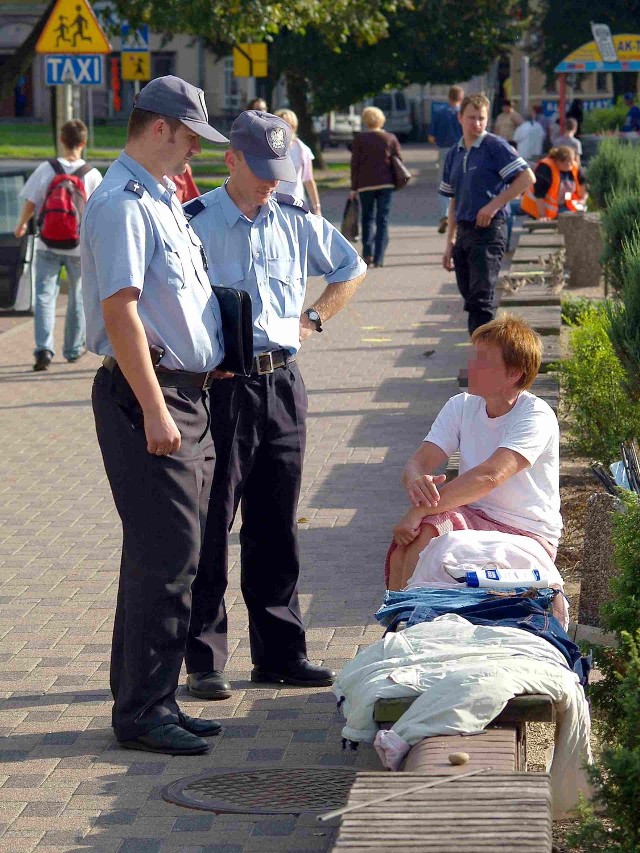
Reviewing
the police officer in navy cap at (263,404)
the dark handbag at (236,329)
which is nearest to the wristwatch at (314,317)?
the police officer in navy cap at (263,404)

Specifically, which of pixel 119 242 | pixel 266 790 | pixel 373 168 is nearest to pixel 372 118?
pixel 373 168

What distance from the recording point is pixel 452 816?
3049 millimetres

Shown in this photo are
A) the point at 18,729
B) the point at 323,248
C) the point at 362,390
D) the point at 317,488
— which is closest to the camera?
the point at 18,729

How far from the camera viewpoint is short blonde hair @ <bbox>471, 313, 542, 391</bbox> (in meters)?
4.98

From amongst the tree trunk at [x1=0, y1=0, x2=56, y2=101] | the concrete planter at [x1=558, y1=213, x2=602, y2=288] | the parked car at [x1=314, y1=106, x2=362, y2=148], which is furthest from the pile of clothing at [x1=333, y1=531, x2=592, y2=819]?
the parked car at [x1=314, y1=106, x2=362, y2=148]

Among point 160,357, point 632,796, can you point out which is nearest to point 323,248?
point 160,357

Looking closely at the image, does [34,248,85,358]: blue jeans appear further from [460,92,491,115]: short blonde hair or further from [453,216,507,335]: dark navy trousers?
[460,92,491,115]: short blonde hair

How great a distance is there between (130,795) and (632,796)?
1.58 m

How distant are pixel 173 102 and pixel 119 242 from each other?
0.45 metres

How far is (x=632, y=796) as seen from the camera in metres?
3.27

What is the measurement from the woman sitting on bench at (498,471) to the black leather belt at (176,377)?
0.88 meters

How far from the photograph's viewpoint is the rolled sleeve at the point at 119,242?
4246mm

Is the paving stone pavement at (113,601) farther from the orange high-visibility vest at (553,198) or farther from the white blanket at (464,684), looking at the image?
the orange high-visibility vest at (553,198)

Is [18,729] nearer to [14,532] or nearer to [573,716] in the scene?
[573,716]
